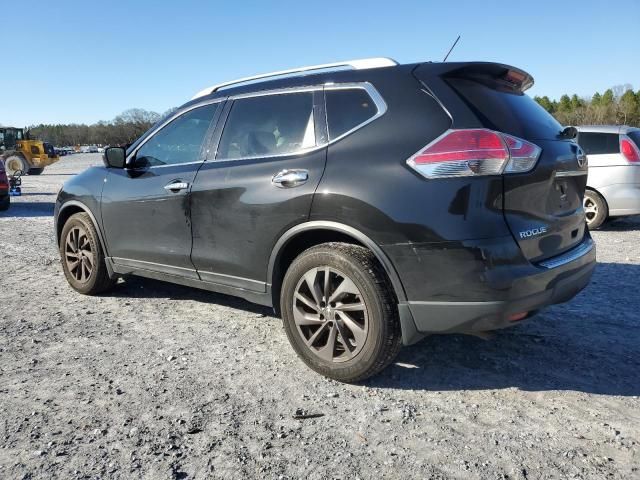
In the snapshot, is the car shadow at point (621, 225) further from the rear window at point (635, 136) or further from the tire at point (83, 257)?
the tire at point (83, 257)

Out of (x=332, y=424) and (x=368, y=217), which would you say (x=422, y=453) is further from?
(x=368, y=217)

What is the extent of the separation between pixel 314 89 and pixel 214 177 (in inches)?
38.6

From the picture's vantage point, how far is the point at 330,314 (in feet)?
10.4

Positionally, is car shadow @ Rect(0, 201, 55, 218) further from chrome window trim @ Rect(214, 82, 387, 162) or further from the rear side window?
the rear side window

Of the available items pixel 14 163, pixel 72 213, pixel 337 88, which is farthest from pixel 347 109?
pixel 14 163

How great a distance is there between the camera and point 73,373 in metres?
3.37

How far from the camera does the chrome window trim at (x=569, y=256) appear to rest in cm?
291

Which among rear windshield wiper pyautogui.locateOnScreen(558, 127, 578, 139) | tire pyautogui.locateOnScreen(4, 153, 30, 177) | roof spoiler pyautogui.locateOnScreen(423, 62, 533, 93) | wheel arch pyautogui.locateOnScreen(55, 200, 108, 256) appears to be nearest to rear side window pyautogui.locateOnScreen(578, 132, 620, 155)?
rear windshield wiper pyautogui.locateOnScreen(558, 127, 578, 139)

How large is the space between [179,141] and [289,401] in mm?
2403

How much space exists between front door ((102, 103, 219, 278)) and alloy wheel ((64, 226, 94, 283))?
396 mm

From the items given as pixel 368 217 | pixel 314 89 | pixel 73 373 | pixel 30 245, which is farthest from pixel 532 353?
pixel 30 245

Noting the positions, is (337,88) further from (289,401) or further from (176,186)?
(289,401)

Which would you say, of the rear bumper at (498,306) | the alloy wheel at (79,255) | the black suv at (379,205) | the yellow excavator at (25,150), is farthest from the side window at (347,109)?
the yellow excavator at (25,150)

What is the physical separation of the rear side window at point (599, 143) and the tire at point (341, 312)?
280 inches
